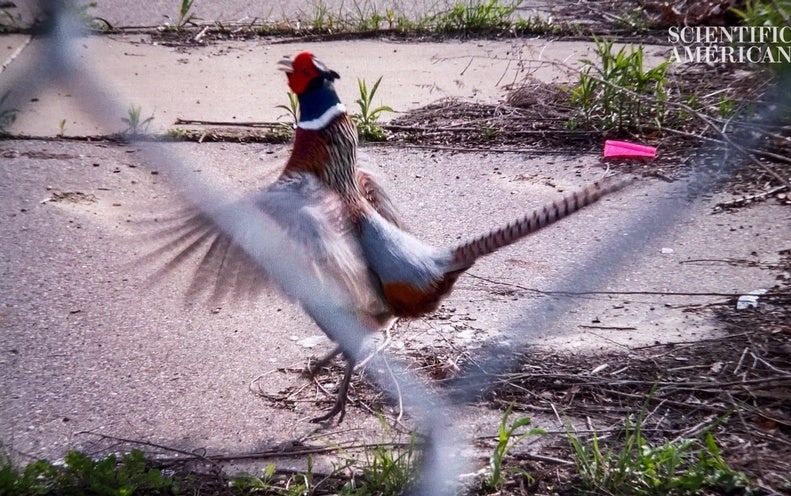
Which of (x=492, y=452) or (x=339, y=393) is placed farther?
(x=339, y=393)

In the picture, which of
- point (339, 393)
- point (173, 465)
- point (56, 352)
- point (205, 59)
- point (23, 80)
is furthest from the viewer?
point (205, 59)

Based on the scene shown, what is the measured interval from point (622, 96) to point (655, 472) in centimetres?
313

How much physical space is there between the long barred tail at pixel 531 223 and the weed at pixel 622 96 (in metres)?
2.42

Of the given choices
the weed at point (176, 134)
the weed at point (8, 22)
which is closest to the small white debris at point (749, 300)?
the weed at point (176, 134)

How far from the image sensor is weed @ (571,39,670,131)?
515 cm

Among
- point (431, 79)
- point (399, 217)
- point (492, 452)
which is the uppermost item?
point (431, 79)

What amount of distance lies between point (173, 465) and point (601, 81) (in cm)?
334

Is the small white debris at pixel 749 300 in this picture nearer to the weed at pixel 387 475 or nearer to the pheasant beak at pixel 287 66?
the weed at pixel 387 475

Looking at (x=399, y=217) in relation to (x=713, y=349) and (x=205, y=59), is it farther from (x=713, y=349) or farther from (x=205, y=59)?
(x=205, y=59)

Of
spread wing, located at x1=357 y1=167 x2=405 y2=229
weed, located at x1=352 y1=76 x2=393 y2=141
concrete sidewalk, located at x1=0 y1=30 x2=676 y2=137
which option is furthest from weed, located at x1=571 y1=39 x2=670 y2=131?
spread wing, located at x1=357 y1=167 x2=405 y2=229

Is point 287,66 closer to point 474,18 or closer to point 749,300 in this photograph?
point 749,300

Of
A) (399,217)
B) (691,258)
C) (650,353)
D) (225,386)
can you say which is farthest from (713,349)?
(225,386)

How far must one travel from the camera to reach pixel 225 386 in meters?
3.29

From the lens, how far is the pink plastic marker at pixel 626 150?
5.04m
